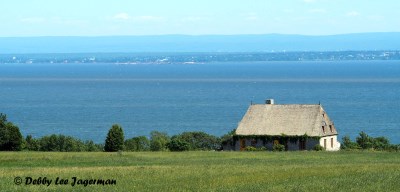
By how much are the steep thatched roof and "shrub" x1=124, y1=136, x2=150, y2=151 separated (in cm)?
724

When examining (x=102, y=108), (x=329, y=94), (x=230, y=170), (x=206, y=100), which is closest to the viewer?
(x=230, y=170)

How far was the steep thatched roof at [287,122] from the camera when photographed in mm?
60125

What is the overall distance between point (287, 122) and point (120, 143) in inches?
446

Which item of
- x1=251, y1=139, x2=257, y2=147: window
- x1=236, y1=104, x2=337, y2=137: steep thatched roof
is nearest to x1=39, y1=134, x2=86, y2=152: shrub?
x1=236, y1=104, x2=337, y2=137: steep thatched roof

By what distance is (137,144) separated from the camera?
64.6m

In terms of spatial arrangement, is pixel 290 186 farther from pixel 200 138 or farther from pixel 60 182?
pixel 200 138

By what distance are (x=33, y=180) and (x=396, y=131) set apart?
69.8 meters

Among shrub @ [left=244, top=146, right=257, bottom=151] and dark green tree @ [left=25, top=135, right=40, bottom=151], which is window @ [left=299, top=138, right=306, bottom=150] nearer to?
shrub @ [left=244, top=146, right=257, bottom=151]

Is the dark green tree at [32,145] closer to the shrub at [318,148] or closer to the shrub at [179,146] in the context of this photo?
the shrub at [179,146]

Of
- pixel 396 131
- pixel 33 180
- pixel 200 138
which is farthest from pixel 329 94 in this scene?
pixel 33 180

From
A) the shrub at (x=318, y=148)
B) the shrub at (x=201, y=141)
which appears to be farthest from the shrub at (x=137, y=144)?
the shrub at (x=318, y=148)

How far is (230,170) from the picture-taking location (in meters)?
35.2

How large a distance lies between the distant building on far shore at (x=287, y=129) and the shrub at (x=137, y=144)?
6.32m
